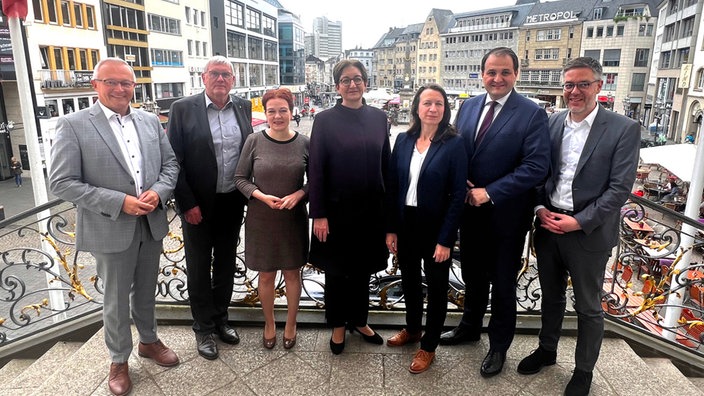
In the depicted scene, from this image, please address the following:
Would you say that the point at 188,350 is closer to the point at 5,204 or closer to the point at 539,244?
the point at 539,244

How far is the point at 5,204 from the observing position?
1847 cm

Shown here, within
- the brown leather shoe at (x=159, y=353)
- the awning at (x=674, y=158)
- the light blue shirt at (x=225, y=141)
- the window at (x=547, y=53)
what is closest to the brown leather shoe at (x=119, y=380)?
the brown leather shoe at (x=159, y=353)

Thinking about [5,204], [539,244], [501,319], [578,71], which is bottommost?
[5,204]

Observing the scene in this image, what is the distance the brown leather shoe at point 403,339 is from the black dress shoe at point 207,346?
1.34m

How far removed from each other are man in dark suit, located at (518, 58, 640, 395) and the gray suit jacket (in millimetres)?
2643

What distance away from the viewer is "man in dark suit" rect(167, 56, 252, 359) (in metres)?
3.31

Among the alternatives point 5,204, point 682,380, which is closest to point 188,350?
point 682,380

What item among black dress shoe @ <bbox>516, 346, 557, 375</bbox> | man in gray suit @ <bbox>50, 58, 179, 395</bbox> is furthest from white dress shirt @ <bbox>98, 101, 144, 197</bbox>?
black dress shoe @ <bbox>516, 346, 557, 375</bbox>

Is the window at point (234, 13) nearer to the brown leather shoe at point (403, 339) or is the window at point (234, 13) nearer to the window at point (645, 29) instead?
the window at point (645, 29)

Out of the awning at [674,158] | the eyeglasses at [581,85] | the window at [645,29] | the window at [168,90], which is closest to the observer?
the eyeglasses at [581,85]

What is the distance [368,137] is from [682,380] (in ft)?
9.85

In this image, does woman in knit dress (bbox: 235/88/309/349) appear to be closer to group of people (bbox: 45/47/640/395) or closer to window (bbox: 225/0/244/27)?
group of people (bbox: 45/47/640/395)

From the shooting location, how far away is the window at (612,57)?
54219 millimetres

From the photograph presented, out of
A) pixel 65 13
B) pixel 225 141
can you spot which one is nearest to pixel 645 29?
pixel 65 13
